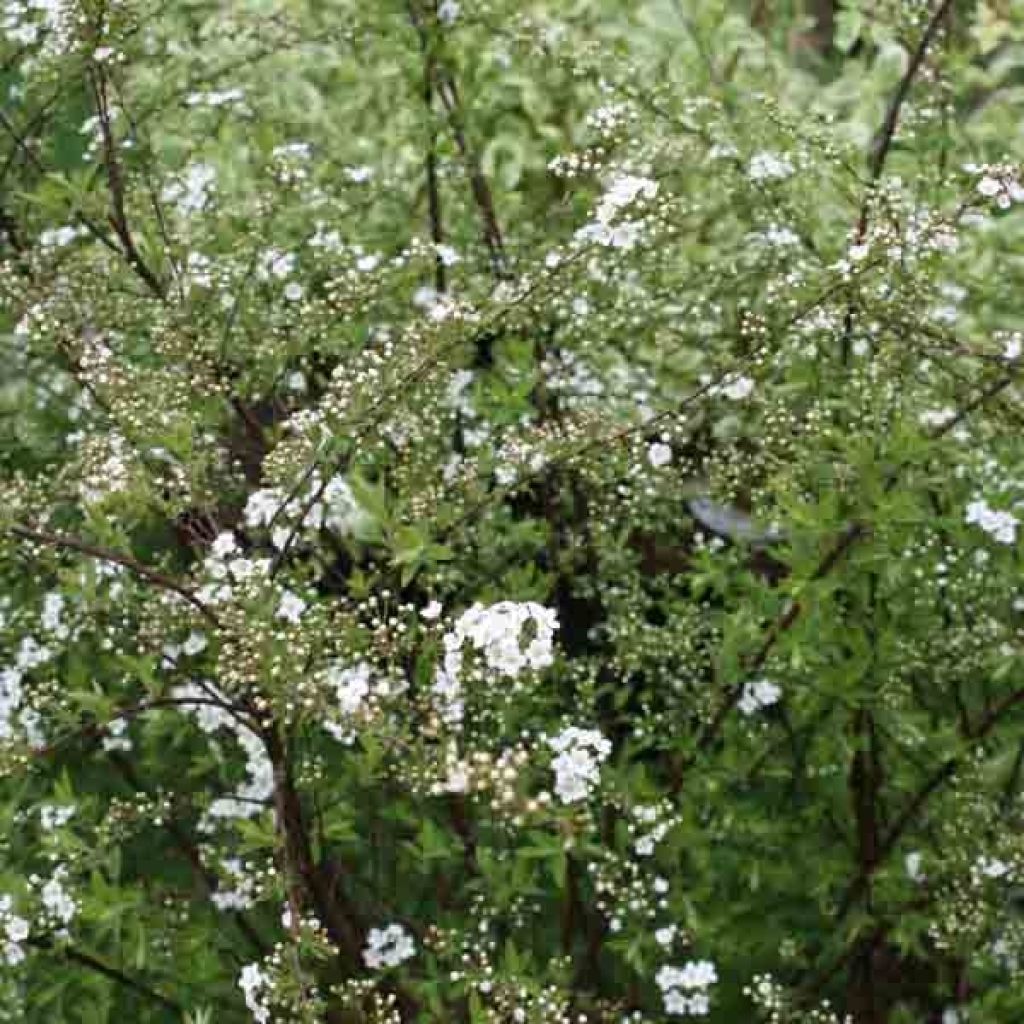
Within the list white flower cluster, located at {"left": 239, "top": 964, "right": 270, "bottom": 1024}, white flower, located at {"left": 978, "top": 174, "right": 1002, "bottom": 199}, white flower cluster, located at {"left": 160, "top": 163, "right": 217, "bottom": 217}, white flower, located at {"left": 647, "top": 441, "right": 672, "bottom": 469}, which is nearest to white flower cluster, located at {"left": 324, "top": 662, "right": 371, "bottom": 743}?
white flower cluster, located at {"left": 239, "top": 964, "right": 270, "bottom": 1024}

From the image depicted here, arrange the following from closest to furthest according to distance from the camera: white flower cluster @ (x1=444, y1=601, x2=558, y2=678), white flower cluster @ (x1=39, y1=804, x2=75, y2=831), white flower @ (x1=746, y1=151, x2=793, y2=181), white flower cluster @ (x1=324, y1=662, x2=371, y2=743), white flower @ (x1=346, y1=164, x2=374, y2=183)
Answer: white flower cluster @ (x1=444, y1=601, x2=558, y2=678)
white flower cluster @ (x1=324, y1=662, x2=371, y2=743)
white flower cluster @ (x1=39, y1=804, x2=75, y2=831)
white flower @ (x1=746, y1=151, x2=793, y2=181)
white flower @ (x1=346, y1=164, x2=374, y2=183)

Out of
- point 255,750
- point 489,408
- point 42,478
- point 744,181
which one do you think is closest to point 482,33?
point 744,181

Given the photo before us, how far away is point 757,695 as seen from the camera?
3240 millimetres

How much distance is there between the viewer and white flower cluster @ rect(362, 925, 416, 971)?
10.3 feet

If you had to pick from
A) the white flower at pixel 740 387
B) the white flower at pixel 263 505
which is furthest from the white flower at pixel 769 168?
the white flower at pixel 263 505

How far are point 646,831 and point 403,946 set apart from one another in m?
0.56

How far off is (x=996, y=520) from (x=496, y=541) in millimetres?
1060

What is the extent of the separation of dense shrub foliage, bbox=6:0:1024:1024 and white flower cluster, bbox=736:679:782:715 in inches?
0.6

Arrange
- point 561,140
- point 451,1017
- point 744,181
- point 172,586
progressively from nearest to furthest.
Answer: point 172,586, point 451,1017, point 744,181, point 561,140

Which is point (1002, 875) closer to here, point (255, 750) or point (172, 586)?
point (255, 750)

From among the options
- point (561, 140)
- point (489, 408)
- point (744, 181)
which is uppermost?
point (561, 140)

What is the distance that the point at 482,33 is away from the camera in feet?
12.6

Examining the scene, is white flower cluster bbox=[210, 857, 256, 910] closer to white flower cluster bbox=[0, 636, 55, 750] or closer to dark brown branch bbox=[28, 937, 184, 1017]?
dark brown branch bbox=[28, 937, 184, 1017]

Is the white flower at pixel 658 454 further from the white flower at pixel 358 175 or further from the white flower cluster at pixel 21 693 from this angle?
the white flower cluster at pixel 21 693
